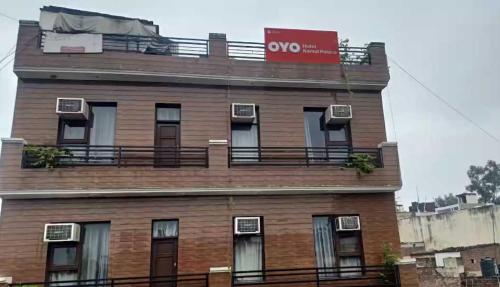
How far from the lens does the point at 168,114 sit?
1056cm

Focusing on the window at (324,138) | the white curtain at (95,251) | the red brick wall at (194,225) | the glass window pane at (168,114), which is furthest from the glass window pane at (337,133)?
the white curtain at (95,251)

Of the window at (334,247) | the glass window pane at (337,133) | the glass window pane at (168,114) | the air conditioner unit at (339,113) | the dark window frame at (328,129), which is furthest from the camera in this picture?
the glass window pane at (337,133)

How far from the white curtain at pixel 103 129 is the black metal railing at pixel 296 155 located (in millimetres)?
2859

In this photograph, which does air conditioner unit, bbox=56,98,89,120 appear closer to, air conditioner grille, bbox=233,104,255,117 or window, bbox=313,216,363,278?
air conditioner grille, bbox=233,104,255,117

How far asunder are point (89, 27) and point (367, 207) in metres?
8.25

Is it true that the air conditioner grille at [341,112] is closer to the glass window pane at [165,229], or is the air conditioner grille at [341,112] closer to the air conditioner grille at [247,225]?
the air conditioner grille at [247,225]

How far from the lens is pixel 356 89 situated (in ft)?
37.4

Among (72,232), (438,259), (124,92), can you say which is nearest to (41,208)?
(72,232)

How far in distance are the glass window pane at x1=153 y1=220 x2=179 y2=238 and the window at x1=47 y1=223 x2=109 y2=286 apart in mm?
1061

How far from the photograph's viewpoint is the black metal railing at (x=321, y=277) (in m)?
9.52

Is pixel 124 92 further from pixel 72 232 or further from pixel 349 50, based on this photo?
pixel 349 50

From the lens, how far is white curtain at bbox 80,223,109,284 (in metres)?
9.09

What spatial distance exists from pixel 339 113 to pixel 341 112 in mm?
62

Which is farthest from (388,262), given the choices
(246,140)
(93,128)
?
(93,128)
